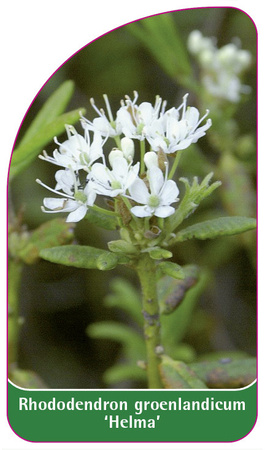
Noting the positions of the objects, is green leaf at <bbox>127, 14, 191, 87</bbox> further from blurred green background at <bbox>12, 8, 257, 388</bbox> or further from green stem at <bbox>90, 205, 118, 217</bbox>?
green stem at <bbox>90, 205, 118, 217</bbox>

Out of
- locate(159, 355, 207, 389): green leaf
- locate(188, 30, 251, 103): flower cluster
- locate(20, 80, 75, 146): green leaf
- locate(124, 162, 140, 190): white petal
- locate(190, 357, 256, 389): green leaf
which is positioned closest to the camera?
locate(124, 162, 140, 190): white petal

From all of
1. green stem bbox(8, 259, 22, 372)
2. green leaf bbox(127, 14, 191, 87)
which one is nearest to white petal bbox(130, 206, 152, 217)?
green stem bbox(8, 259, 22, 372)

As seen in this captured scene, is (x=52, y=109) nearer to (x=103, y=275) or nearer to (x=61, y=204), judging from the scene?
(x=61, y=204)

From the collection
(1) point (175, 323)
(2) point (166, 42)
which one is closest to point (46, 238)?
(1) point (175, 323)

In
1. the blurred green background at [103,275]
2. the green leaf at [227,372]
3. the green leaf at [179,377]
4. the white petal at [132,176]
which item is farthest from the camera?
the blurred green background at [103,275]

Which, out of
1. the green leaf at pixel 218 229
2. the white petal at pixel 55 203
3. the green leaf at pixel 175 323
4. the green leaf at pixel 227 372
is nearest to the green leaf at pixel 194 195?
the green leaf at pixel 218 229

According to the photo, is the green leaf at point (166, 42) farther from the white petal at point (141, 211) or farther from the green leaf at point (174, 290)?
the white petal at point (141, 211)

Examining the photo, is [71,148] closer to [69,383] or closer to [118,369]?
[118,369]
